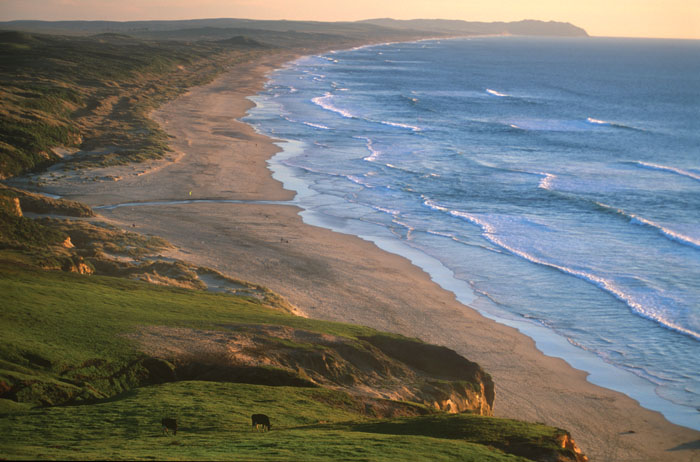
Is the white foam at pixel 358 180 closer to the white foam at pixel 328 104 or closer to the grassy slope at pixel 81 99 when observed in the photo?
the grassy slope at pixel 81 99

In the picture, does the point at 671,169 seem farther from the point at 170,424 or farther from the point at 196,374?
the point at 170,424

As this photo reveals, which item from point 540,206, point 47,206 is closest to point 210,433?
point 47,206

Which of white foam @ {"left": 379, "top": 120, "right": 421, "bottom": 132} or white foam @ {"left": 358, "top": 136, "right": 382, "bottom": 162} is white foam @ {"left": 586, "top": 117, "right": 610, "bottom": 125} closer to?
white foam @ {"left": 379, "top": 120, "right": 421, "bottom": 132}

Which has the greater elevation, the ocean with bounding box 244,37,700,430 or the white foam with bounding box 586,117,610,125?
the white foam with bounding box 586,117,610,125

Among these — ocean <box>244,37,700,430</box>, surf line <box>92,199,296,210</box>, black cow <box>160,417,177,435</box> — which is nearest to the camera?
black cow <box>160,417,177,435</box>

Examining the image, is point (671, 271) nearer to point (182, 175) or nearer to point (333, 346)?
point (333, 346)

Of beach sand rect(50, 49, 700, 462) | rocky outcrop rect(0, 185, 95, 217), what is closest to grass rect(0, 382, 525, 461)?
beach sand rect(50, 49, 700, 462)
